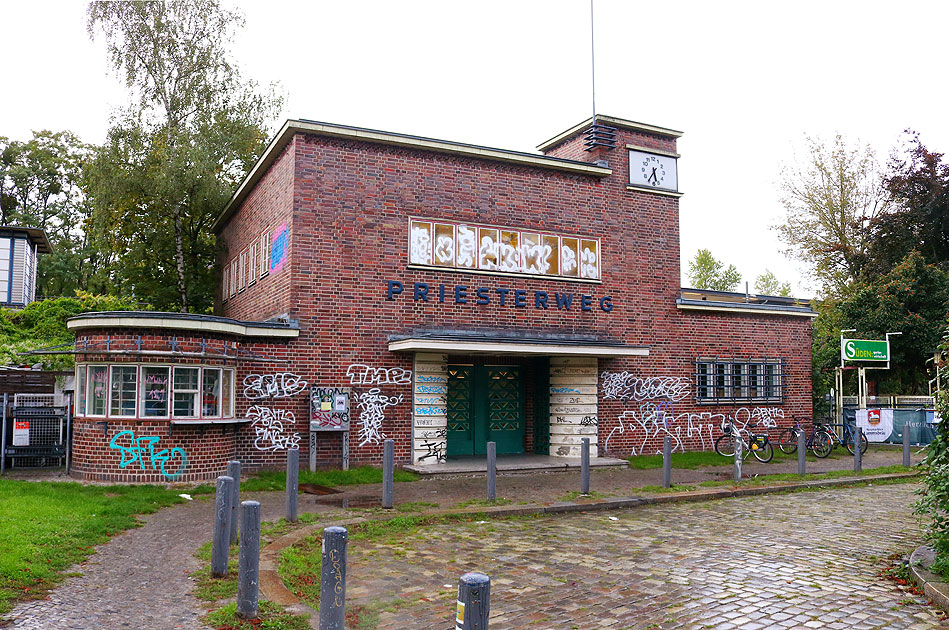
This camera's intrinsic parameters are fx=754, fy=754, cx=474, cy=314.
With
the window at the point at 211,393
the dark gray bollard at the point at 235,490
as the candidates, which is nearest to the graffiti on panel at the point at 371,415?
the window at the point at 211,393

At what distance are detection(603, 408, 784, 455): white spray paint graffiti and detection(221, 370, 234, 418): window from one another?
9200 millimetres

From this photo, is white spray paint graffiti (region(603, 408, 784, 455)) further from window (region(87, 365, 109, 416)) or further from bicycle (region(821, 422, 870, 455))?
window (region(87, 365, 109, 416))

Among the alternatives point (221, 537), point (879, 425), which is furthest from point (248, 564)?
point (879, 425)

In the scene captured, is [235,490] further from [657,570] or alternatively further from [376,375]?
[376,375]

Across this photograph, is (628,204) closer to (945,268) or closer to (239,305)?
(239,305)

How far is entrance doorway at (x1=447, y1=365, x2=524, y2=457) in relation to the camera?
18.6 meters

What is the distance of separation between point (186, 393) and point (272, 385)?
183cm

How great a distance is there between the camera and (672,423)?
65.9ft

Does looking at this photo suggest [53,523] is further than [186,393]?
No

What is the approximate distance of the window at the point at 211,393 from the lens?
1458 cm

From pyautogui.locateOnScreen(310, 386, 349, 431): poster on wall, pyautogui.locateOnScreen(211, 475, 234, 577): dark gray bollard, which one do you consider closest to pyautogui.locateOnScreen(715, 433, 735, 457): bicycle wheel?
pyautogui.locateOnScreen(310, 386, 349, 431): poster on wall

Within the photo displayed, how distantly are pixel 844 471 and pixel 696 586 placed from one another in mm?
11988

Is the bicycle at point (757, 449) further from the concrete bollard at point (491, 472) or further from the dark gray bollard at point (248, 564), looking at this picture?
the dark gray bollard at point (248, 564)

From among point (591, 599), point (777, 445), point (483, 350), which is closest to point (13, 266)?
point (483, 350)
